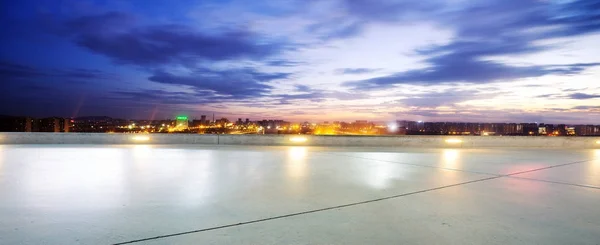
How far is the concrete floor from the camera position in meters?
3.75

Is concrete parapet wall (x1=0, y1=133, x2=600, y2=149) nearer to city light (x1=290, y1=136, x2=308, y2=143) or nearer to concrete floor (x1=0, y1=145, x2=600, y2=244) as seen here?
city light (x1=290, y1=136, x2=308, y2=143)

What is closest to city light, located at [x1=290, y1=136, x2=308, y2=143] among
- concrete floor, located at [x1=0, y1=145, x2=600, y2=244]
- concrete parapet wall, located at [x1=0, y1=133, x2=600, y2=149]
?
concrete parapet wall, located at [x1=0, y1=133, x2=600, y2=149]

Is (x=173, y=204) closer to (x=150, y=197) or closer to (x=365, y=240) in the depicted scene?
(x=150, y=197)

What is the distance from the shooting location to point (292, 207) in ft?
16.3

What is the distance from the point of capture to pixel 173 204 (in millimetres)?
5113

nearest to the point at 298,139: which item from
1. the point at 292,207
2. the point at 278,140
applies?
the point at 278,140

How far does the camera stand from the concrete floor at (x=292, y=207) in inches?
148

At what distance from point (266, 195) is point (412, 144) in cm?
1577

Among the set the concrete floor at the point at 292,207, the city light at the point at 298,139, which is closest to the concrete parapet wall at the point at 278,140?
the city light at the point at 298,139

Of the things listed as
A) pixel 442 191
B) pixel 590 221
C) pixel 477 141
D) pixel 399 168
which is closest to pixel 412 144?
pixel 477 141

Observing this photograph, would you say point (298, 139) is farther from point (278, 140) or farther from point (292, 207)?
point (292, 207)

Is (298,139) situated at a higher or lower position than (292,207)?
higher

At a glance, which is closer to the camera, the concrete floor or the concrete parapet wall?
the concrete floor

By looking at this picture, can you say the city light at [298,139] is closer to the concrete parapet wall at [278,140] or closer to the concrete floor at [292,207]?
the concrete parapet wall at [278,140]
